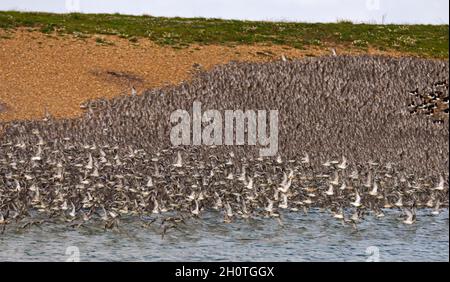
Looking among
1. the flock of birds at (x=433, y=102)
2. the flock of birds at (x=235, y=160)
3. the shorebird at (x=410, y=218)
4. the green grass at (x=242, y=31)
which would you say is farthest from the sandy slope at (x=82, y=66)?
the shorebird at (x=410, y=218)

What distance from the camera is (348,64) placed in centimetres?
5388

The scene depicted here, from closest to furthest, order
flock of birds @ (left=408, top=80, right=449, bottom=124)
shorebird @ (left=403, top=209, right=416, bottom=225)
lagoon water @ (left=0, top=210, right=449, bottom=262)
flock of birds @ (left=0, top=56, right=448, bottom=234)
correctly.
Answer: lagoon water @ (left=0, top=210, right=449, bottom=262) → shorebird @ (left=403, top=209, right=416, bottom=225) → flock of birds @ (left=0, top=56, right=448, bottom=234) → flock of birds @ (left=408, top=80, right=449, bottom=124)

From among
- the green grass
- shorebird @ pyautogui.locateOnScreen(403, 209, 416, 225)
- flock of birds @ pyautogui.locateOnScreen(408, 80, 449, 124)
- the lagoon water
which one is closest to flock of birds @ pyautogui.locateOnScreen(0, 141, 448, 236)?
shorebird @ pyautogui.locateOnScreen(403, 209, 416, 225)

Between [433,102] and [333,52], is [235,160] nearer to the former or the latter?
[433,102]

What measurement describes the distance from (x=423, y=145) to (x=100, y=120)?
13.5 meters

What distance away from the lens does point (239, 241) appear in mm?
27578

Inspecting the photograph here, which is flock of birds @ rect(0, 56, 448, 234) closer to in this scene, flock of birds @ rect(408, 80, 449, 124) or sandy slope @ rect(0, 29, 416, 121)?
flock of birds @ rect(408, 80, 449, 124)

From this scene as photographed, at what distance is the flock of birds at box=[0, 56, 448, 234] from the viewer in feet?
101

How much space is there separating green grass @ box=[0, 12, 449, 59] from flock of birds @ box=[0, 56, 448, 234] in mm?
9579

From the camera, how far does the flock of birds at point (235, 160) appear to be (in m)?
30.9

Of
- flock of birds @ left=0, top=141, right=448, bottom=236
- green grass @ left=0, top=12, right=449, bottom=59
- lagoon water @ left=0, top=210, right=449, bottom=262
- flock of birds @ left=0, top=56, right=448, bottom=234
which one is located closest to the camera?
lagoon water @ left=0, top=210, right=449, bottom=262

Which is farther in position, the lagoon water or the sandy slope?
the sandy slope

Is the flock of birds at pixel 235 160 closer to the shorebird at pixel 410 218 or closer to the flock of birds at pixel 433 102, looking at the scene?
the shorebird at pixel 410 218
